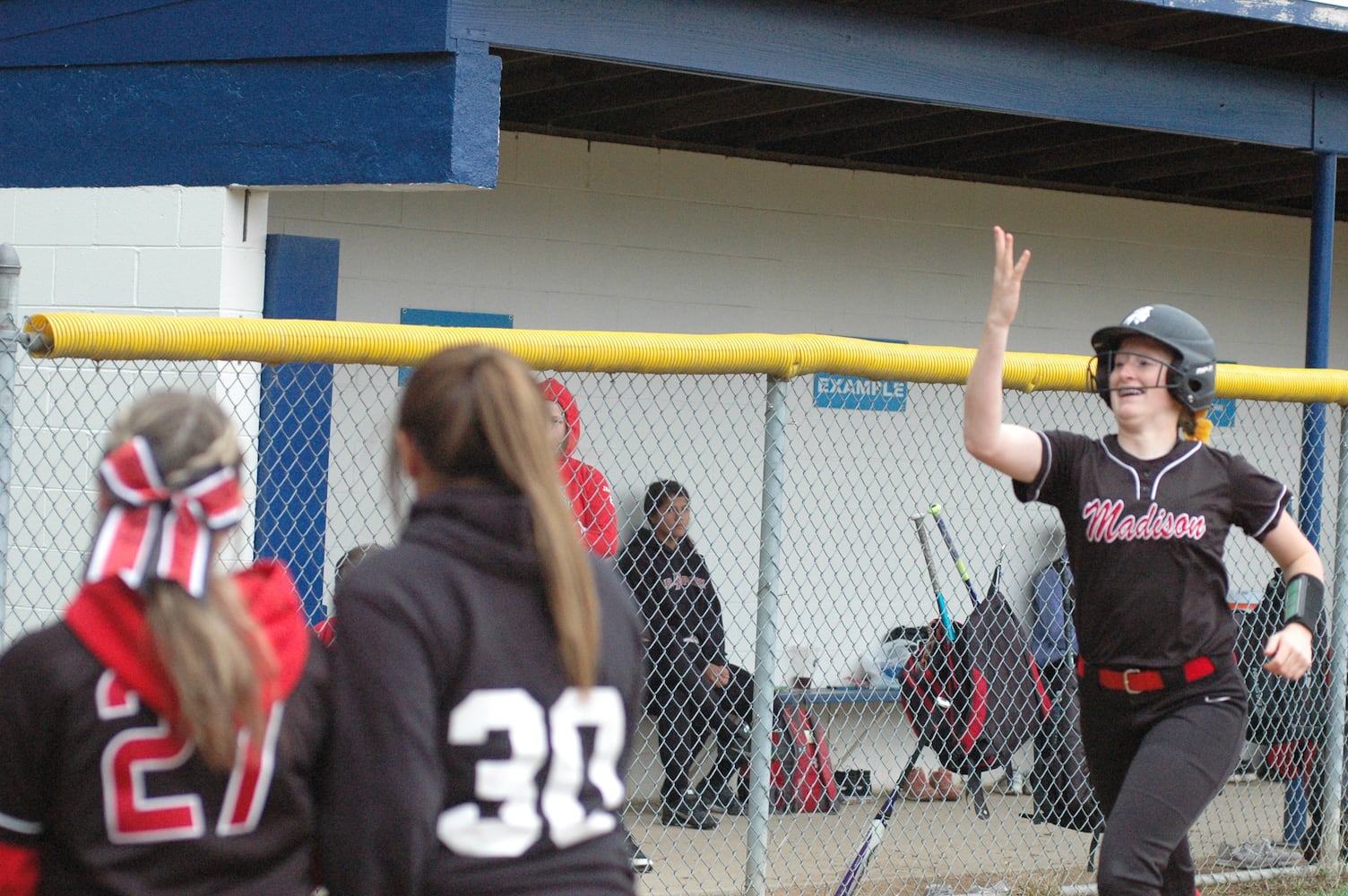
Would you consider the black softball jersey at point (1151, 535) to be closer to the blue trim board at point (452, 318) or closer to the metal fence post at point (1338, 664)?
the metal fence post at point (1338, 664)

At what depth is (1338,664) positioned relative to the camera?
540 cm

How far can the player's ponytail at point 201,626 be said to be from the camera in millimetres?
1794

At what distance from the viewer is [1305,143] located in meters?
6.70

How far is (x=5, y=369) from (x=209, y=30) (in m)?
2.24

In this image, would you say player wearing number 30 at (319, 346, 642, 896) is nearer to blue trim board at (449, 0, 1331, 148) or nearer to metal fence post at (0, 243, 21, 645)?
metal fence post at (0, 243, 21, 645)

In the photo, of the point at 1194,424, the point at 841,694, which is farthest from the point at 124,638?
the point at 841,694

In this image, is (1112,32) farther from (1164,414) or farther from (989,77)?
(1164,414)

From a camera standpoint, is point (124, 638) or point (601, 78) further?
point (601, 78)

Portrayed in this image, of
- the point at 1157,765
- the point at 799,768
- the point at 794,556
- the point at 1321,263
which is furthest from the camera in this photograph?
A: the point at 794,556

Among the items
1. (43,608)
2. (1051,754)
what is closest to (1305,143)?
(1051,754)

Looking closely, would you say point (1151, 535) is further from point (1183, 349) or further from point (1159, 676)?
point (1183, 349)

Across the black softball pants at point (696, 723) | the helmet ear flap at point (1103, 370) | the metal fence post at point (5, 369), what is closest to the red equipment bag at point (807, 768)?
the black softball pants at point (696, 723)

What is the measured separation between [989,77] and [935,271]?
6.63 feet

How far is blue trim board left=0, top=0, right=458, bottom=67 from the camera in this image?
5.02 metres
